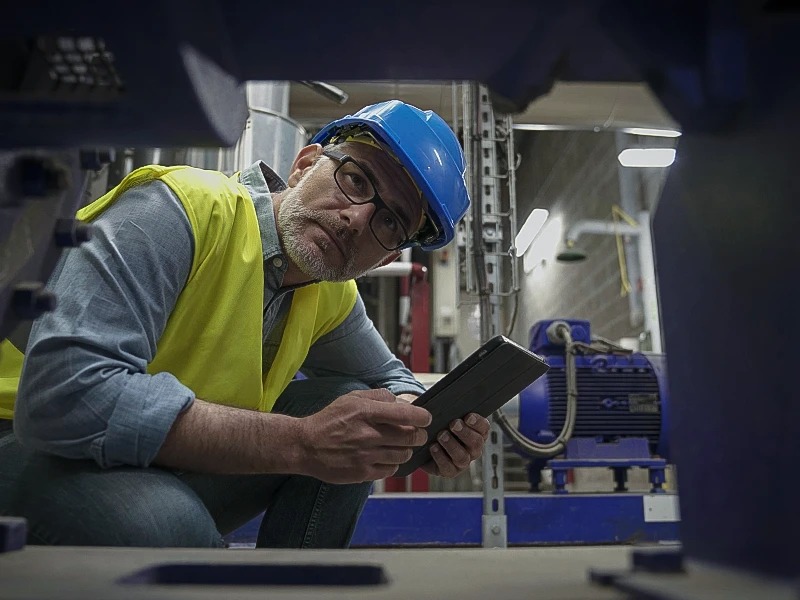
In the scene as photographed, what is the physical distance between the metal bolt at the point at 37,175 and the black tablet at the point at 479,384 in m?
0.82

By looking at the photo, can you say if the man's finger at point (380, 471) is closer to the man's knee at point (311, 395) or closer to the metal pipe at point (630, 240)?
the man's knee at point (311, 395)

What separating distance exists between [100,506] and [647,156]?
3.93m

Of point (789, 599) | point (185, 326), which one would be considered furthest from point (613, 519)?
point (789, 599)

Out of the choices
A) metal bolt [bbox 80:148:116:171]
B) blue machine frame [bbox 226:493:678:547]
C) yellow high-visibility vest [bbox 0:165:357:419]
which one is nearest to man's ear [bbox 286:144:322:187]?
yellow high-visibility vest [bbox 0:165:357:419]

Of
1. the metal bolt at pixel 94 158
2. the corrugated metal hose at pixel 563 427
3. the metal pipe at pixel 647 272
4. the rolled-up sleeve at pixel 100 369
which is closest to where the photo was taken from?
the metal bolt at pixel 94 158

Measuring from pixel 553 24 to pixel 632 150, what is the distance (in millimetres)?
4090

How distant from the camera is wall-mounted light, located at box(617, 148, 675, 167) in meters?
4.01

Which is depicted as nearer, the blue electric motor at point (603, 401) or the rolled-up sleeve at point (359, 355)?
the rolled-up sleeve at point (359, 355)

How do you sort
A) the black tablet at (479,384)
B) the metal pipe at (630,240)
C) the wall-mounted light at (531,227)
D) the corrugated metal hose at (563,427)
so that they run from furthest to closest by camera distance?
the wall-mounted light at (531,227) < the metal pipe at (630,240) < the corrugated metal hose at (563,427) < the black tablet at (479,384)

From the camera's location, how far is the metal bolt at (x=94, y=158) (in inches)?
16.1

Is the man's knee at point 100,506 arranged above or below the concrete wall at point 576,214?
below

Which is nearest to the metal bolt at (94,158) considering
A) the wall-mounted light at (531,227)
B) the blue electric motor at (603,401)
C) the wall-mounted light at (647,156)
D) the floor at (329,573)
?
the floor at (329,573)

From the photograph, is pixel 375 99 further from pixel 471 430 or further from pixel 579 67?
pixel 579 67

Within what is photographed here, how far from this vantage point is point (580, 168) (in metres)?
6.38
